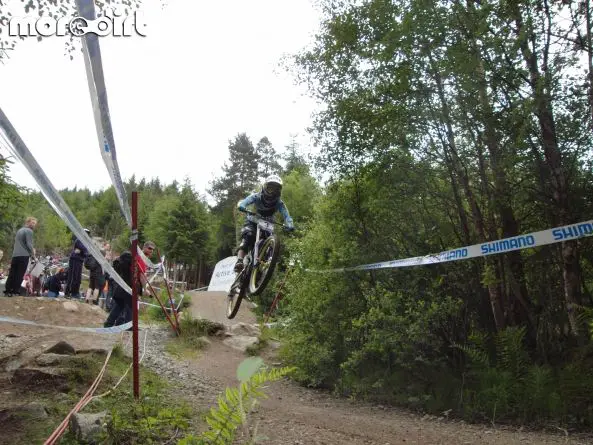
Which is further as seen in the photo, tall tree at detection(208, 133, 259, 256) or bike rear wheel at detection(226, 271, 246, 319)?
A: tall tree at detection(208, 133, 259, 256)

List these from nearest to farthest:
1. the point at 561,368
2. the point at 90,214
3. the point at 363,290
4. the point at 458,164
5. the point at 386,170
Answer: the point at 561,368 < the point at 458,164 < the point at 386,170 < the point at 363,290 < the point at 90,214

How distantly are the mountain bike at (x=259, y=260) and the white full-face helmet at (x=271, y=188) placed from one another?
15.1 inches

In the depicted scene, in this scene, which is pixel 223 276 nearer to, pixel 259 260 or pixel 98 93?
pixel 259 260

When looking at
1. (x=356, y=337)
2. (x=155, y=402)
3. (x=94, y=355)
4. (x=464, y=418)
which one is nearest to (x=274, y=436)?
(x=155, y=402)

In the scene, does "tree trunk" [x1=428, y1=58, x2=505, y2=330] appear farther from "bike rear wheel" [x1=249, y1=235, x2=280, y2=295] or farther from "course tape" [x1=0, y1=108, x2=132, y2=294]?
"course tape" [x1=0, y1=108, x2=132, y2=294]

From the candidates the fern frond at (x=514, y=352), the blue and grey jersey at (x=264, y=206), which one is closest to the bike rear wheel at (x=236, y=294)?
the blue and grey jersey at (x=264, y=206)

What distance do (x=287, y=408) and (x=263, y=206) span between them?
317cm

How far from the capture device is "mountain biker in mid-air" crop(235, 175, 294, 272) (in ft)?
25.1

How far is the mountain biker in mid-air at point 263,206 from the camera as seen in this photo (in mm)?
7645

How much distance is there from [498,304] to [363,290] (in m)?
2.37

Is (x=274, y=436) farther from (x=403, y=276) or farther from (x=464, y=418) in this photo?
(x=403, y=276)

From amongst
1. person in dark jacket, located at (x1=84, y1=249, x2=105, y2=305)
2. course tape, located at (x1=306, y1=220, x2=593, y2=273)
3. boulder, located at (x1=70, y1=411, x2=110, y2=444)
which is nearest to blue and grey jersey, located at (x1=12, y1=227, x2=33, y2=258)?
person in dark jacket, located at (x1=84, y1=249, x2=105, y2=305)

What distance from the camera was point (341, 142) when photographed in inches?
356

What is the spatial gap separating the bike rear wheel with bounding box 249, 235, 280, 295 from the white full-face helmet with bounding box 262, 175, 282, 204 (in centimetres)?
62
